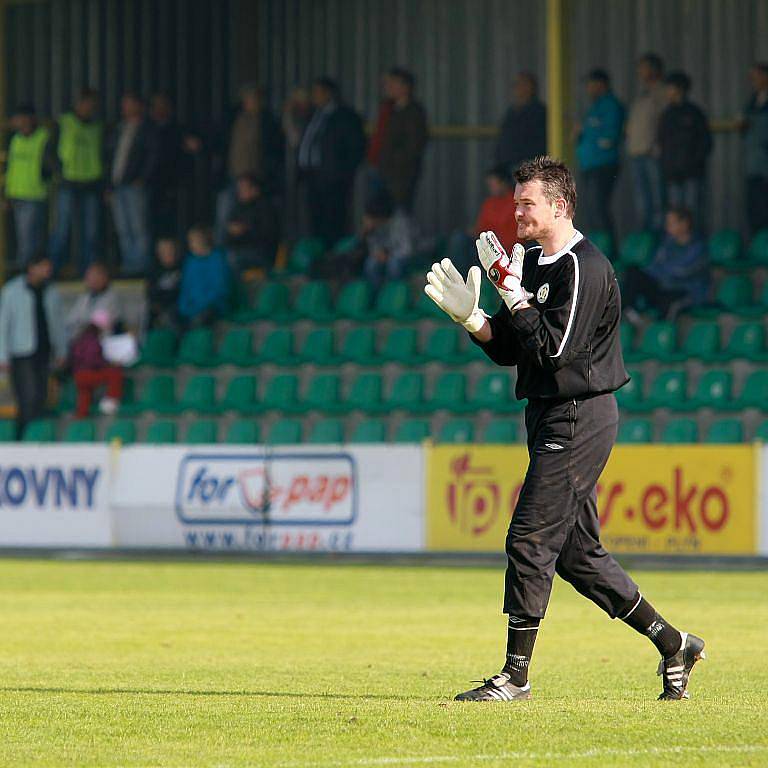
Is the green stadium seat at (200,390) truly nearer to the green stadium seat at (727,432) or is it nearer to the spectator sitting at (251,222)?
the spectator sitting at (251,222)

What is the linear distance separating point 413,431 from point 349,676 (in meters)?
13.9

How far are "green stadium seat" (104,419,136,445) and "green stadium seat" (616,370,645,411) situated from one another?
257 inches

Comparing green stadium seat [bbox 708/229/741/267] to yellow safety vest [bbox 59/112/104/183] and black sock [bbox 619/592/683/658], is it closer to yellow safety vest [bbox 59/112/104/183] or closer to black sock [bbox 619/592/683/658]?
yellow safety vest [bbox 59/112/104/183]

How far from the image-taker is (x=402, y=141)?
25672 millimetres

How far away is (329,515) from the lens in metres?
21.6

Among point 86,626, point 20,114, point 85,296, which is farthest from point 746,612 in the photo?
point 20,114

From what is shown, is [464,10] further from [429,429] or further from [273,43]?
[429,429]

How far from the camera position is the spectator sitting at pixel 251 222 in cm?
2678

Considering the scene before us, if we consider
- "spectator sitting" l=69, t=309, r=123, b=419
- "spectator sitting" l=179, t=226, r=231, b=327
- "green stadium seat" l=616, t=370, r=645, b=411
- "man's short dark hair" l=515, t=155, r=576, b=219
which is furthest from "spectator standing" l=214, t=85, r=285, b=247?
"man's short dark hair" l=515, t=155, r=576, b=219

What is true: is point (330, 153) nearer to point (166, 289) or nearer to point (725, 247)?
point (166, 289)

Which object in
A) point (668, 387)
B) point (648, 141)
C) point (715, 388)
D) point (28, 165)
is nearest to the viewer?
point (715, 388)

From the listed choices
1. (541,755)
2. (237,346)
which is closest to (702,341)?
(237,346)

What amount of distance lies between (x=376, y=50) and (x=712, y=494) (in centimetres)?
1390

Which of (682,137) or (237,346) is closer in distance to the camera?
(682,137)
